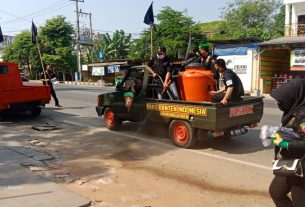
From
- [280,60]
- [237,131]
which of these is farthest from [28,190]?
[280,60]

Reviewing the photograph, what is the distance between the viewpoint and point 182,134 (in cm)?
810

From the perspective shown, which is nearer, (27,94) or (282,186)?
(282,186)

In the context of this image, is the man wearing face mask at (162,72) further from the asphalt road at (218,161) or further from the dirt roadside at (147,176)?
the dirt roadside at (147,176)

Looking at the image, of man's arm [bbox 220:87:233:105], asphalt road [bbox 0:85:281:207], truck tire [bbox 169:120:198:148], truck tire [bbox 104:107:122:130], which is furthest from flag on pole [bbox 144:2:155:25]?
man's arm [bbox 220:87:233:105]

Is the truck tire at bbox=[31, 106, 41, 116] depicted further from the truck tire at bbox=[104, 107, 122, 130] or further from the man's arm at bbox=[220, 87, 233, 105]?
the man's arm at bbox=[220, 87, 233, 105]

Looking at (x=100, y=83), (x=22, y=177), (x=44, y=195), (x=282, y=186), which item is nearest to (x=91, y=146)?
(x=22, y=177)

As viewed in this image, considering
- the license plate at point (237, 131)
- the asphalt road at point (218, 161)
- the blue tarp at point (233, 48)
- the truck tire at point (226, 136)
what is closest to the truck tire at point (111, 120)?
the asphalt road at point (218, 161)

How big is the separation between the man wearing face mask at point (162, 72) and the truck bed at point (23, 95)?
4.93 metres

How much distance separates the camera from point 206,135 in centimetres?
792

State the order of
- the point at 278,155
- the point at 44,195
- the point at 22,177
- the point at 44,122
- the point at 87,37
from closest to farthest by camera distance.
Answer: the point at 278,155
the point at 44,195
the point at 22,177
the point at 44,122
the point at 87,37

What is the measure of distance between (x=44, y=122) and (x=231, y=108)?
21.4 ft

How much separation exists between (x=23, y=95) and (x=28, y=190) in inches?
289

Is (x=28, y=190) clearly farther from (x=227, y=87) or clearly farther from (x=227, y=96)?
(x=227, y=87)

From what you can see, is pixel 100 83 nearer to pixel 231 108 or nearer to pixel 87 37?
pixel 87 37
